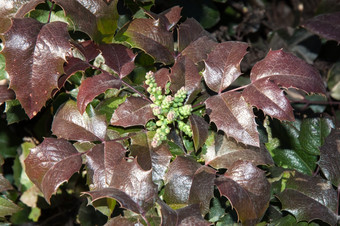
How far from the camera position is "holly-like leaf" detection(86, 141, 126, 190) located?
103cm

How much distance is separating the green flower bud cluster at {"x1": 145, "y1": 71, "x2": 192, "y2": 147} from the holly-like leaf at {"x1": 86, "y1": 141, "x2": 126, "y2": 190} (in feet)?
0.36

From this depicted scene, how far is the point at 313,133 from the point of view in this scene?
129 centimetres

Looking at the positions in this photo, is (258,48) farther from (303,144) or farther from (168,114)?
(168,114)

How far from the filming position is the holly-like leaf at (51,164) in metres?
1.03

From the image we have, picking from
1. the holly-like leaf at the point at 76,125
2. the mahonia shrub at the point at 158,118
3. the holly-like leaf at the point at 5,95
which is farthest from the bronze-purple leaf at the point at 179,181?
the holly-like leaf at the point at 5,95

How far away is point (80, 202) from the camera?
1.48 metres

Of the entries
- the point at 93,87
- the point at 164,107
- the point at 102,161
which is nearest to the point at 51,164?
the point at 102,161

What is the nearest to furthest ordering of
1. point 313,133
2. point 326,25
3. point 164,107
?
point 164,107, point 313,133, point 326,25

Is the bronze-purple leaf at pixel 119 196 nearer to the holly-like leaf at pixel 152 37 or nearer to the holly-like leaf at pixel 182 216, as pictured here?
the holly-like leaf at pixel 182 216

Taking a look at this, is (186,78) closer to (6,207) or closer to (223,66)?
(223,66)

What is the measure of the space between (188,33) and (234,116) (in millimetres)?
354

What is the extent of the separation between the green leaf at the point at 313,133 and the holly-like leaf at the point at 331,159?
9 cm

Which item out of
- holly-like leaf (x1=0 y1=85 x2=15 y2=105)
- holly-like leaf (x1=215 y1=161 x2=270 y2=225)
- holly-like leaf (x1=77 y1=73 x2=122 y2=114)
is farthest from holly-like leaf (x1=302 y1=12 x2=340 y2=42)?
holly-like leaf (x1=0 y1=85 x2=15 y2=105)

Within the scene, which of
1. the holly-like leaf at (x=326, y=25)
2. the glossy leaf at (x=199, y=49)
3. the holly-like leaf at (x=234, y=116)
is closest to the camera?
the holly-like leaf at (x=234, y=116)
